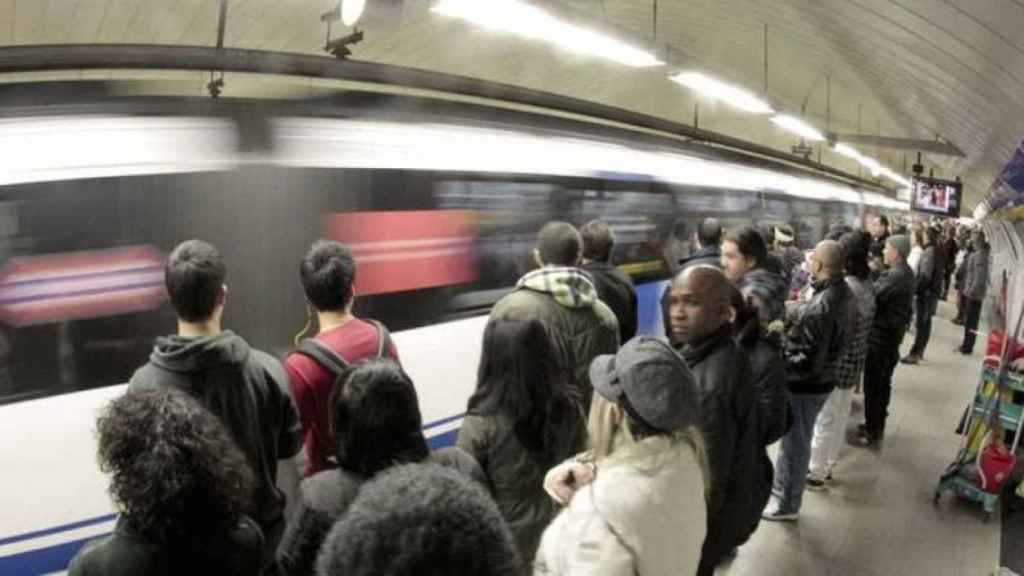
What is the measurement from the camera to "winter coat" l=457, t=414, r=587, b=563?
2.37 m

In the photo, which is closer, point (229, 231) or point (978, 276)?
point (229, 231)

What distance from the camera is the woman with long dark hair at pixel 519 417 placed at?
233cm

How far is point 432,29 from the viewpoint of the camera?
10805 mm

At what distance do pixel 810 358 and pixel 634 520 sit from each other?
A: 10.3 feet

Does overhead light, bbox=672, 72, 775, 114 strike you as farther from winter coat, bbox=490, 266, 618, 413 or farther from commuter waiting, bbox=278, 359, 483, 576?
commuter waiting, bbox=278, 359, 483, 576

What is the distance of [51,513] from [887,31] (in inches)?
300

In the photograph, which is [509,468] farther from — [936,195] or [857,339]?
[936,195]

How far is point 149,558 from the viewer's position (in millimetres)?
1478

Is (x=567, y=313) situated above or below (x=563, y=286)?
below

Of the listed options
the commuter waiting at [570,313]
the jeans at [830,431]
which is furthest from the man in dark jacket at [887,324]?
the commuter waiting at [570,313]

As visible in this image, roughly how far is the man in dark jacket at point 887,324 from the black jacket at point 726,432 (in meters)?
3.90

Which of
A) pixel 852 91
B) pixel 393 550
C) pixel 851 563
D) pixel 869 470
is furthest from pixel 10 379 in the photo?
pixel 852 91

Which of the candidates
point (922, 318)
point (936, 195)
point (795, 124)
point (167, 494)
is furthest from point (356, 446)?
point (936, 195)

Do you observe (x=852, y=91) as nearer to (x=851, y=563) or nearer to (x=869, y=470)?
(x=869, y=470)
